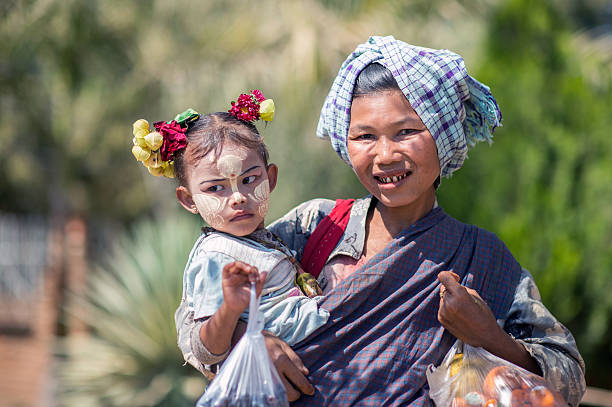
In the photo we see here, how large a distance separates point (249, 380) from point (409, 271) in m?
0.68

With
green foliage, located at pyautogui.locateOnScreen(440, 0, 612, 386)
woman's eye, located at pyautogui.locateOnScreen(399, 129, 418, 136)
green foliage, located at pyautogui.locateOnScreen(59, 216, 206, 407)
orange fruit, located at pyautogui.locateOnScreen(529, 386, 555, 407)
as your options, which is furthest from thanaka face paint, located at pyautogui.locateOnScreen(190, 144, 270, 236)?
green foliage, located at pyautogui.locateOnScreen(440, 0, 612, 386)

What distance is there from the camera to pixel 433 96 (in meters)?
2.39

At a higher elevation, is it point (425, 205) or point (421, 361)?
point (425, 205)

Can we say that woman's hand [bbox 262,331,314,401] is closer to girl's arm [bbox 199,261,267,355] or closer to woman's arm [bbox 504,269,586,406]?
girl's arm [bbox 199,261,267,355]

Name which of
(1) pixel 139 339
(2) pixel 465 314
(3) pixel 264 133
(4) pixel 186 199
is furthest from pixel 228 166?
(1) pixel 139 339

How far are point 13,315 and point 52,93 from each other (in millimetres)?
5580

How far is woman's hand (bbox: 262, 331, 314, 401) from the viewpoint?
2.22 meters

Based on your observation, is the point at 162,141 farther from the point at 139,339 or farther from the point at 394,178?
the point at 139,339

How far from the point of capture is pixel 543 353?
2.38m

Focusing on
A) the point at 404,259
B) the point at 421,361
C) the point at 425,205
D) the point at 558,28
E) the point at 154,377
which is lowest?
the point at 154,377

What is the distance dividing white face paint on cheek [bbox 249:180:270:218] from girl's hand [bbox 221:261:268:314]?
317mm

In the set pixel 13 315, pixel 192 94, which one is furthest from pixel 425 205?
pixel 13 315

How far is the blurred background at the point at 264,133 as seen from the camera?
731 centimetres

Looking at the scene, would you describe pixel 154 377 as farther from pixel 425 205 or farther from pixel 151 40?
pixel 151 40
